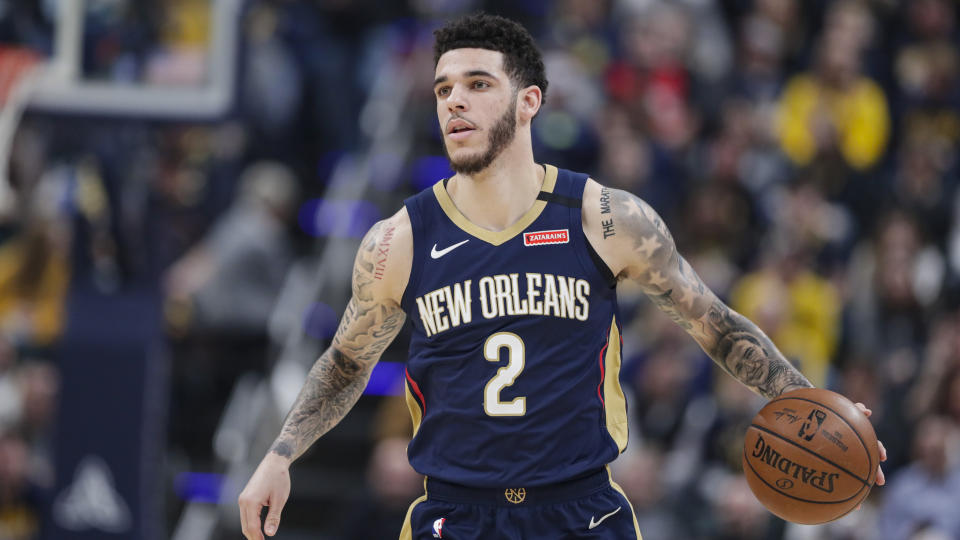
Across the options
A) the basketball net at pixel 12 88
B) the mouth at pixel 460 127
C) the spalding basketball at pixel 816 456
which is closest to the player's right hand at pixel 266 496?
the mouth at pixel 460 127

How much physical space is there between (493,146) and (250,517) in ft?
4.96

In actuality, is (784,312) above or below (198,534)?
above

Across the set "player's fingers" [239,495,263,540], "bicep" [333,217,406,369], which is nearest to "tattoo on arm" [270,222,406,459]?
"bicep" [333,217,406,369]

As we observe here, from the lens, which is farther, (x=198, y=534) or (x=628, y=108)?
(x=628, y=108)

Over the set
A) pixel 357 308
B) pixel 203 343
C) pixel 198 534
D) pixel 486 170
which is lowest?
pixel 198 534

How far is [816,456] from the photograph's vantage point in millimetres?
4582

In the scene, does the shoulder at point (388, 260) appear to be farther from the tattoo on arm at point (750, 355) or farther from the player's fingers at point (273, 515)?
the tattoo on arm at point (750, 355)

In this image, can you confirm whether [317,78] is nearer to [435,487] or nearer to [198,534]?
[198,534]

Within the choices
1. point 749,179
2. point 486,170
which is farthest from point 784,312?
point 486,170

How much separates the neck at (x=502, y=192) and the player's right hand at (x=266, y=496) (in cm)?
111

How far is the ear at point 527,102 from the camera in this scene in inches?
185

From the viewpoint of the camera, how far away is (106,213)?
8062 mm

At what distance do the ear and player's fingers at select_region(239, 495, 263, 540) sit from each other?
1630mm

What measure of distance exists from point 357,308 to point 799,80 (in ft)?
24.2
